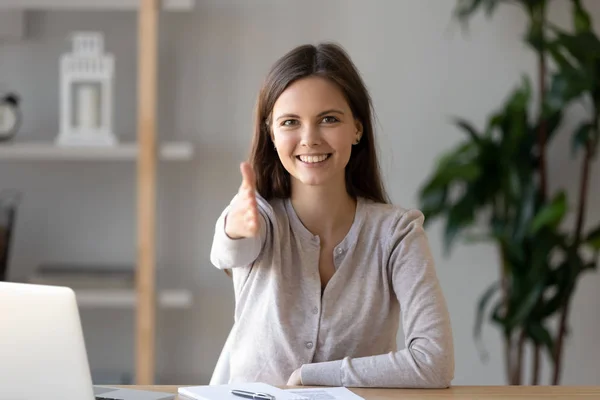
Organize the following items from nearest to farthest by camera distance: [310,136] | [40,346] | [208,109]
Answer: [40,346] → [310,136] → [208,109]

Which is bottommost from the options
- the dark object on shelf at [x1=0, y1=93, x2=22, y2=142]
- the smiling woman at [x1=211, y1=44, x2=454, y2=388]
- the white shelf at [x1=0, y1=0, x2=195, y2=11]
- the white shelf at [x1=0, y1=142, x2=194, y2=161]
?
the smiling woman at [x1=211, y1=44, x2=454, y2=388]

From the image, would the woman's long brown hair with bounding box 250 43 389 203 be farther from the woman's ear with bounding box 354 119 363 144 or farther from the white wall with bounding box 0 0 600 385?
the white wall with bounding box 0 0 600 385

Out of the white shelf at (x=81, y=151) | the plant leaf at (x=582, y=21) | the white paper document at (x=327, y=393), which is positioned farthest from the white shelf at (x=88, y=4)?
the white paper document at (x=327, y=393)

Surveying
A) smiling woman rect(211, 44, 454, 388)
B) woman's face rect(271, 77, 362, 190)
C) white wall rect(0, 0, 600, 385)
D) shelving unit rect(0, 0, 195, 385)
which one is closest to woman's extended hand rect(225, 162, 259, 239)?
smiling woman rect(211, 44, 454, 388)

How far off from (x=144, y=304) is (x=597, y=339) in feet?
5.23

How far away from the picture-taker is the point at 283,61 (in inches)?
62.3

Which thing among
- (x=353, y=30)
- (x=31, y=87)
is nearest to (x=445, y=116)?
(x=353, y=30)

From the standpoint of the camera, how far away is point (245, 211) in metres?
1.36

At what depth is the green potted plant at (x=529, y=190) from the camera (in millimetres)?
2688

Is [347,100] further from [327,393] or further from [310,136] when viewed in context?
[327,393]

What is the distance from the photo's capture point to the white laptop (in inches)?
40.8

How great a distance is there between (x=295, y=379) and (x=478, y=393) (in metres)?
0.30

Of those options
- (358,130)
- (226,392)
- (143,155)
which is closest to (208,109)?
(143,155)

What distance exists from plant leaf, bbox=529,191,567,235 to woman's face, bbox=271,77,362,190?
4.23ft
